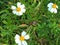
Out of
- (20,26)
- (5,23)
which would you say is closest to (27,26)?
(20,26)

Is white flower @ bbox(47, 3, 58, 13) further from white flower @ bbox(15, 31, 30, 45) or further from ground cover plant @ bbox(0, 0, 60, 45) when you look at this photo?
white flower @ bbox(15, 31, 30, 45)

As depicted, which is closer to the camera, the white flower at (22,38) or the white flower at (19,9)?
the white flower at (22,38)

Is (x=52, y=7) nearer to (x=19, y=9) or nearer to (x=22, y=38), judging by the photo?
(x=19, y=9)

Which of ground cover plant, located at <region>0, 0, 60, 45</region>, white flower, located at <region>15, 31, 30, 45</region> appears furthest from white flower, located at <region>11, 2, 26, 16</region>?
white flower, located at <region>15, 31, 30, 45</region>

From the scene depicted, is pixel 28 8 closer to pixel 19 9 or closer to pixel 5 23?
pixel 19 9

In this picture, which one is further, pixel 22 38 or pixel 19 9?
pixel 19 9

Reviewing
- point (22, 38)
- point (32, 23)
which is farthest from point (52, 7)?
point (22, 38)

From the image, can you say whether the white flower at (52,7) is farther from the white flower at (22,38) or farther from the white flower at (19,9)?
the white flower at (22,38)

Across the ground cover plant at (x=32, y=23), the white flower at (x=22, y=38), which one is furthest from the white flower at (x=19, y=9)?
the white flower at (x=22, y=38)

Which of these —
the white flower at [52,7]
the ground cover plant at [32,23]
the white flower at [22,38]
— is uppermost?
the white flower at [52,7]

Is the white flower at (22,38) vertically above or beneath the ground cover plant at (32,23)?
beneath
